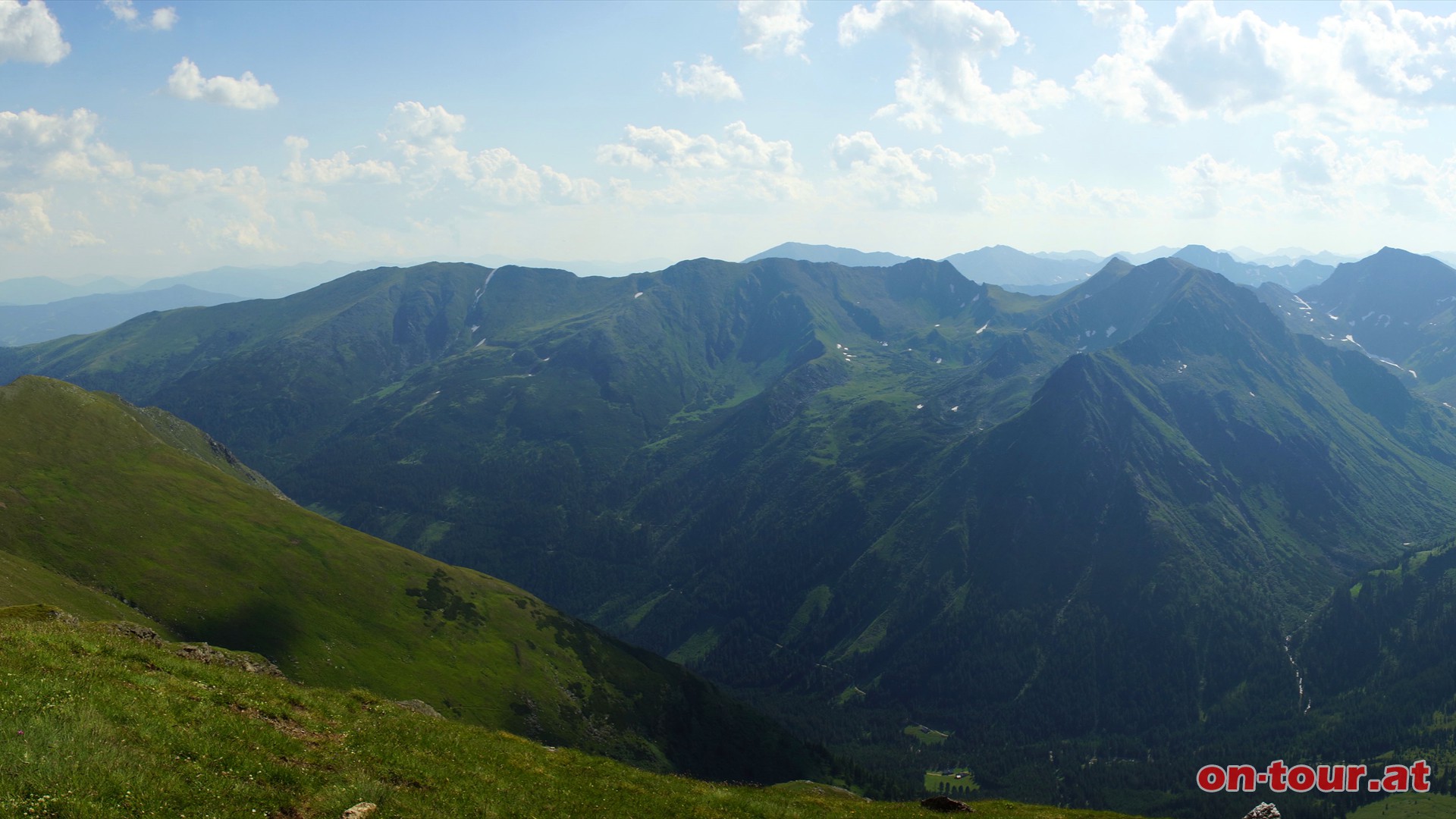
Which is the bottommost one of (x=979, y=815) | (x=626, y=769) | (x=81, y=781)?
(x=979, y=815)

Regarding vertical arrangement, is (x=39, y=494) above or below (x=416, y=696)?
above

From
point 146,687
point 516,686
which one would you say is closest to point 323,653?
point 516,686

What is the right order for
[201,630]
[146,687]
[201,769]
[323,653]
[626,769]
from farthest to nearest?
1. [323,653]
2. [201,630]
3. [626,769]
4. [146,687]
5. [201,769]

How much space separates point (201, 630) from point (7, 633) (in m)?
148

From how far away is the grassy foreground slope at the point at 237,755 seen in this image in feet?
87.1

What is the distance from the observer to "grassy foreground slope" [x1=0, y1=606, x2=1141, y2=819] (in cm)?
2655

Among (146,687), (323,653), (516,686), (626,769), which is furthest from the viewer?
(516,686)

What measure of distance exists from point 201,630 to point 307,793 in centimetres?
16163

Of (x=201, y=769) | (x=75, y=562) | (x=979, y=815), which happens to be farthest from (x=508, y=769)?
(x=75, y=562)

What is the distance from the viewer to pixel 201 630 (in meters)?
159

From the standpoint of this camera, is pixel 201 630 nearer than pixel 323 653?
Yes

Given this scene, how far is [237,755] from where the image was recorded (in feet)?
105

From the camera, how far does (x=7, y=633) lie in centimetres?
3691

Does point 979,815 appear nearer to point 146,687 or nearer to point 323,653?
point 146,687
